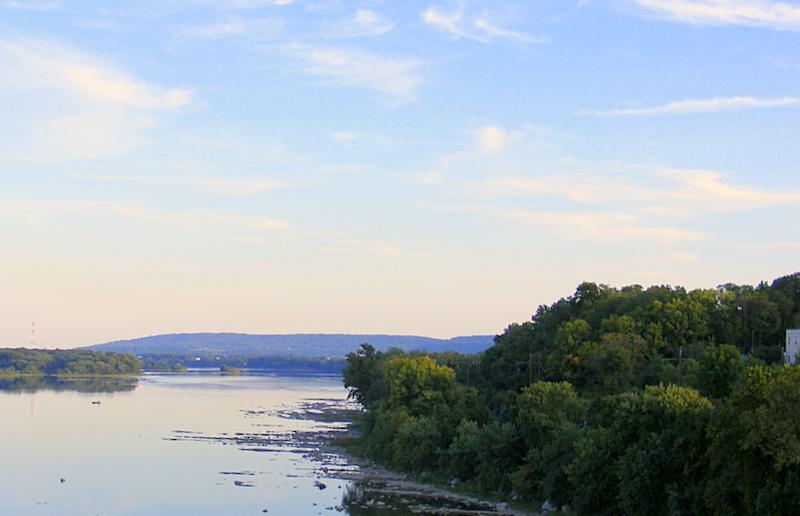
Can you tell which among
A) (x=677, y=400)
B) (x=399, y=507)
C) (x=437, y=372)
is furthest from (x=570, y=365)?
(x=677, y=400)

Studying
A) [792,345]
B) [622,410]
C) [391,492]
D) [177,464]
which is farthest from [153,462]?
[792,345]

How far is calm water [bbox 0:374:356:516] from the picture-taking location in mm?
58344

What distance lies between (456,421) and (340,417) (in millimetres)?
62884

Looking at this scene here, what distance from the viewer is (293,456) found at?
8400 centimetres

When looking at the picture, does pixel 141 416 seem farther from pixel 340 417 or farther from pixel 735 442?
pixel 735 442

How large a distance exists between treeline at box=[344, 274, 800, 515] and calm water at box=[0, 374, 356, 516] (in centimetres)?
849

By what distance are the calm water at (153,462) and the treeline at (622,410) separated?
8.49 meters

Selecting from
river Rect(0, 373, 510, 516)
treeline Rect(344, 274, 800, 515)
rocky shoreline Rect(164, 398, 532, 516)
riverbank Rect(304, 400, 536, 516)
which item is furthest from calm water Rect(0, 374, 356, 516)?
treeline Rect(344, 274, 800, 515)

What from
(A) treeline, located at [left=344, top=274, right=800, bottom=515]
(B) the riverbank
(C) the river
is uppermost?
(A) treeline, located at [left=344, top=274, right=800, bottom=515]

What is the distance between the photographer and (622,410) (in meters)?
50.1

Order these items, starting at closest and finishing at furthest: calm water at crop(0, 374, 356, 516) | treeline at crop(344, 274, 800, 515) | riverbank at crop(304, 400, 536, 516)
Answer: treeline at crop(344, 274, 800, 515) < riverbank at crop(304, 400, 536, 516) < calm water at crop(0, 374, 356, 516)

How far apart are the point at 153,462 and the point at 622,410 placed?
4008 centimetres

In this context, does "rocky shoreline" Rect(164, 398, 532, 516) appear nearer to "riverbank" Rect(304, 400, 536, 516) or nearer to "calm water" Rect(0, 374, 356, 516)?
"riverbank" Rect(304, 400, 536, 516)

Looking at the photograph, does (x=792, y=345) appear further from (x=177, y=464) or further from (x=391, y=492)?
(x=177, y=464)
